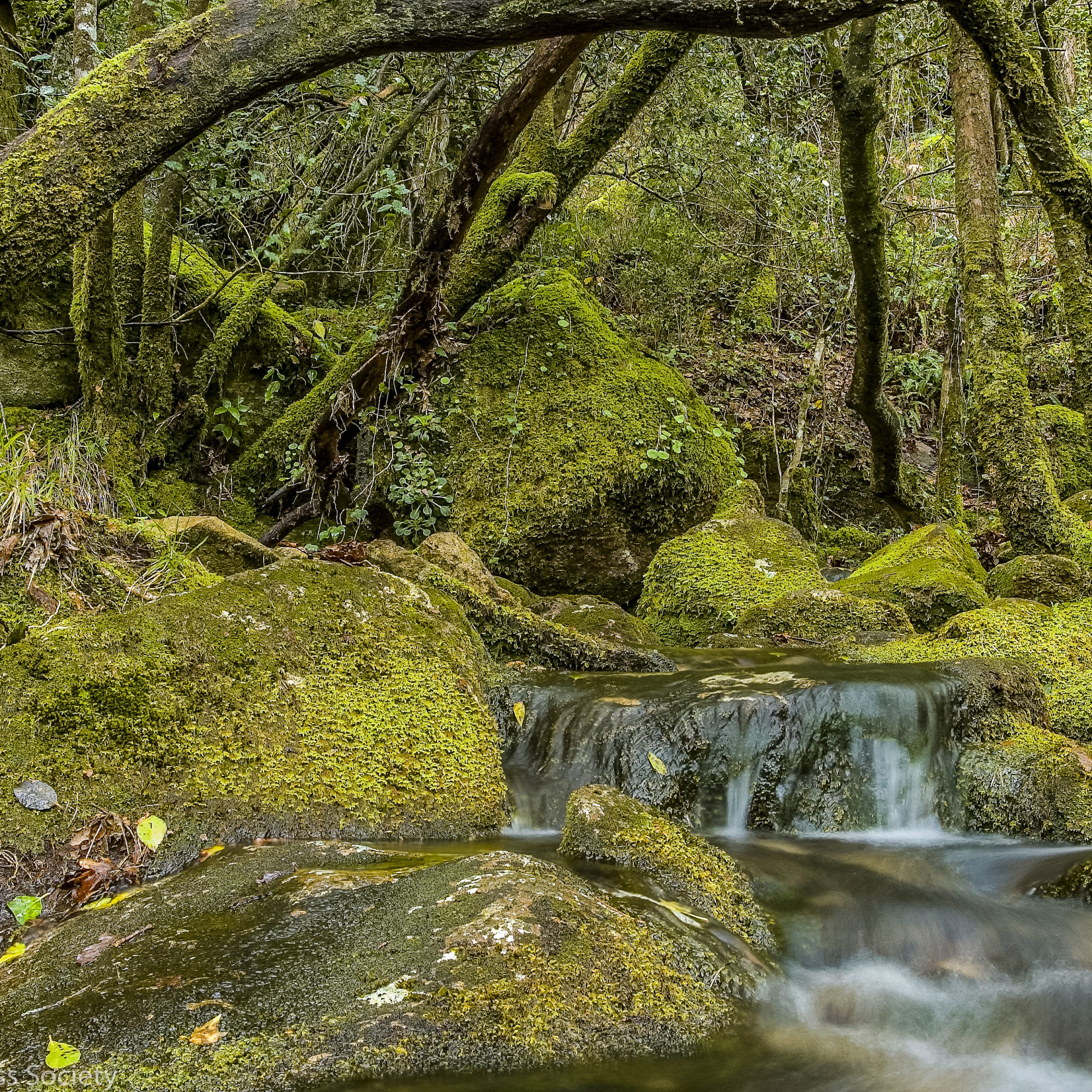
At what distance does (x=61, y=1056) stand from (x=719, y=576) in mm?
5937

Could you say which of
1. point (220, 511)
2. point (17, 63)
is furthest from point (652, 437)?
point (17, 63)

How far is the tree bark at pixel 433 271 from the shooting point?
24.2ft

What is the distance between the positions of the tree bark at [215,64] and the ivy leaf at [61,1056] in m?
2.62

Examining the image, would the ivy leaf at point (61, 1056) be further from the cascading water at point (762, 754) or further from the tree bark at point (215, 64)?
the tree bark at point (215, 64)

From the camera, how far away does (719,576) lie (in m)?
7.29

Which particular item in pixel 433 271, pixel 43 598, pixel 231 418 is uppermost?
pixel 433 271

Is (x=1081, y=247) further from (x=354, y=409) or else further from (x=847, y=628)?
(x=354, y=409)

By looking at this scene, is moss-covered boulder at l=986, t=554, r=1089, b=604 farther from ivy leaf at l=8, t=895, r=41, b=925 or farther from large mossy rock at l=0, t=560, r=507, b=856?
ivy leaf at l=8, t=895, r=41, b=925

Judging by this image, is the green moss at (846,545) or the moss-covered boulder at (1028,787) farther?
the green moss at (846,545)

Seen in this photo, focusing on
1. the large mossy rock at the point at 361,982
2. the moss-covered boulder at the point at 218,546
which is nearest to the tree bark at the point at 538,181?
the moss-covered boulder at the point at 218,546

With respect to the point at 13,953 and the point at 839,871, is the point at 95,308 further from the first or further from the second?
the point at 839,871

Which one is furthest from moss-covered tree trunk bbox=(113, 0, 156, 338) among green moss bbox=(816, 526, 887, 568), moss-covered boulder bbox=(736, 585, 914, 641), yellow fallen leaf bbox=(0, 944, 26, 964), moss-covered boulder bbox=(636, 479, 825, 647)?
green moss bbox=(816, 526, 887, 568)

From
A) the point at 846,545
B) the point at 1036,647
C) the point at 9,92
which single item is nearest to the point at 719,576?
the point at 1036,647

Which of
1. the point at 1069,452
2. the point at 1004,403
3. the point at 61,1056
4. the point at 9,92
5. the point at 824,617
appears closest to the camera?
the point at 61,1056
